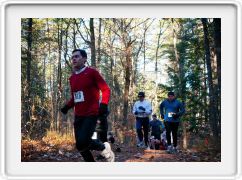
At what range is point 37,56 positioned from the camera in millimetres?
9047

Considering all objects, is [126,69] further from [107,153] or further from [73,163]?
[107,153]

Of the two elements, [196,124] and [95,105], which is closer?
[95,105]

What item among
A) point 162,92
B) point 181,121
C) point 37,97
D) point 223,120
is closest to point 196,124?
point 181,121

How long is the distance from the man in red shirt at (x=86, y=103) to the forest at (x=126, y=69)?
78 cm

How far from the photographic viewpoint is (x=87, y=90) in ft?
24.5

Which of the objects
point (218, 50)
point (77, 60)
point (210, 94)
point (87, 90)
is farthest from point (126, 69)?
point (87, 90)

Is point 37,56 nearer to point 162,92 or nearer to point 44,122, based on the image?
point 44,122

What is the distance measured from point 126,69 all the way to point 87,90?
10.4 ft

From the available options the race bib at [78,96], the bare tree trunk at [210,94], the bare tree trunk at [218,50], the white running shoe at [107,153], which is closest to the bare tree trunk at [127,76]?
the bare tree trunk at [210,94]

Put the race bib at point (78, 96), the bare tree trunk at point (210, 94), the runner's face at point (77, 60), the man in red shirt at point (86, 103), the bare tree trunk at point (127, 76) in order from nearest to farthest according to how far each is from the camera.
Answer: the man in red shirt at point (86, 103) < the race bib at point (78, 96) < the runner's face at point (77, 60) < the bare tree trunk at point (210, 94) < the bare tree trunk at point (127, 76)

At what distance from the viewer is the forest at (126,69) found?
332 inches

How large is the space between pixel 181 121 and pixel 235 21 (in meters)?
2.69

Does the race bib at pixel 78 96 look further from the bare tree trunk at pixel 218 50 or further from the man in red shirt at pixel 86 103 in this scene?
the bare tree trunk at pixel 218 50

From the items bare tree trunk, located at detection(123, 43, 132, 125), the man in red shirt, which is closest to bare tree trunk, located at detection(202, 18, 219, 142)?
bare tree trunk, located at detection(123, 43, 132, 125)
